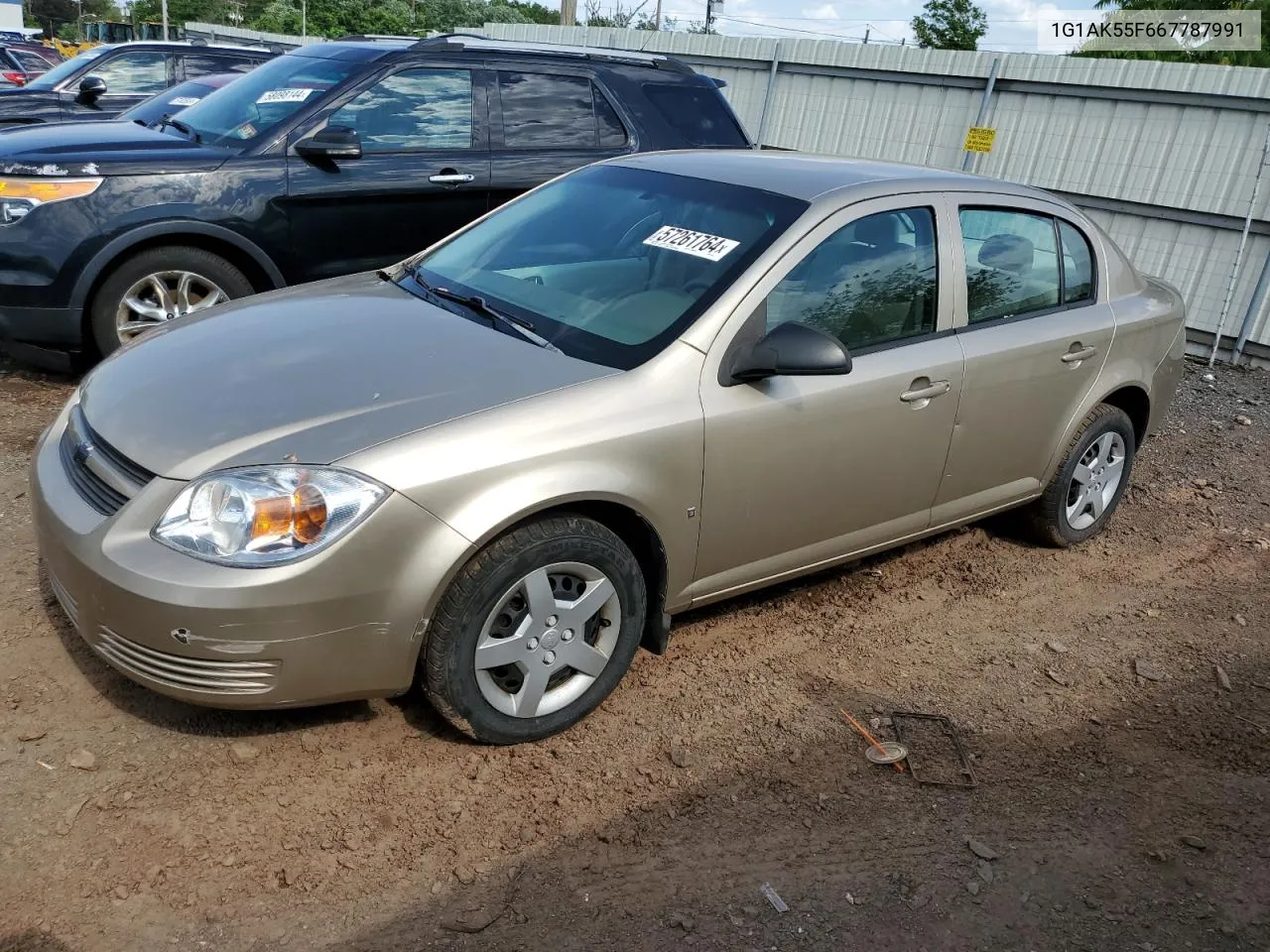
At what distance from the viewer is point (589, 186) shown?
14.2ft

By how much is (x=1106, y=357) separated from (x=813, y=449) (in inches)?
73.7

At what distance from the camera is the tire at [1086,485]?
4.82 m

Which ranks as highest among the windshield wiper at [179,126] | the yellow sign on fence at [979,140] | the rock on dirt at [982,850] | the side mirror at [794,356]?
the yellow sign on fence at [979,140]

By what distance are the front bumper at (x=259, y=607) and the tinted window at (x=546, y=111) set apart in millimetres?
4530

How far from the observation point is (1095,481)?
509cm

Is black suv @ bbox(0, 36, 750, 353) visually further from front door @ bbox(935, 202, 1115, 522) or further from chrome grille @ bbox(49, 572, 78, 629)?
front door @ bbox(935, 202, 1115, 522)

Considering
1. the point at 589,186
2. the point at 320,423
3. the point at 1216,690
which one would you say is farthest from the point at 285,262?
the point at 1216,690

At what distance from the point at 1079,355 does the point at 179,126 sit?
17.6ft

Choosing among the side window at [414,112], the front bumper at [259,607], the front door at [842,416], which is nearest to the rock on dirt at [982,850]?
the front door at [842,416]

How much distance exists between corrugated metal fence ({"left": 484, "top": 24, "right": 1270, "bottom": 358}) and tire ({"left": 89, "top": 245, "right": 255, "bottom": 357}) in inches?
177

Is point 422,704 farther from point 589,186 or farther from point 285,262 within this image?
point 285,262

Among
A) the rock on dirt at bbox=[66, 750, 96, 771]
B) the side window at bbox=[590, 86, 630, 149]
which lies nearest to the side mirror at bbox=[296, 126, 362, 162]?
the side window at bbox=[590, 86, 630, 149]

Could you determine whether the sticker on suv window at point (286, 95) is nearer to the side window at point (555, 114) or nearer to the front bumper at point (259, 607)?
the side window at point (555, 114)

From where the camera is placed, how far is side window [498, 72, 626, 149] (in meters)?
6.74
